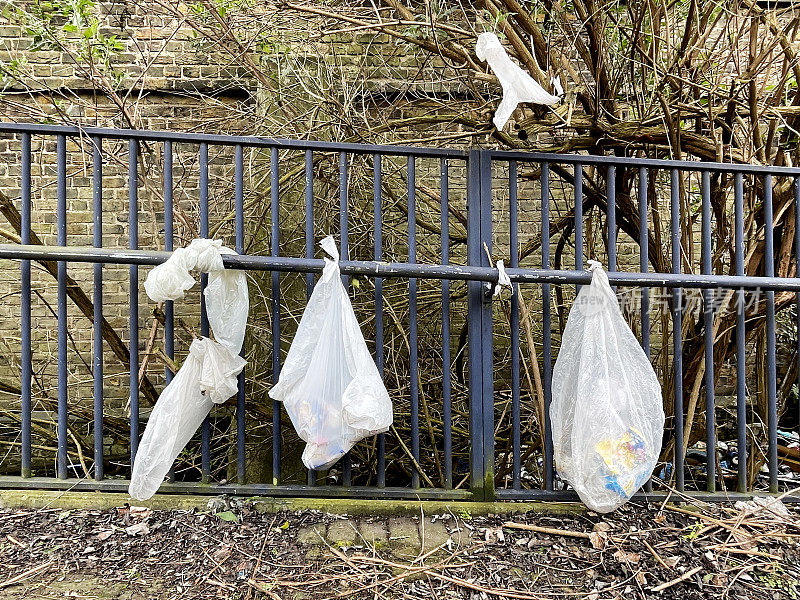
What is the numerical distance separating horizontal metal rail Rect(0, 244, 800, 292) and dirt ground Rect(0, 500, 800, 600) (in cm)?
100

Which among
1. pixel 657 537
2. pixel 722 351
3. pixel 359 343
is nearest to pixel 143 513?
pixel 359 343

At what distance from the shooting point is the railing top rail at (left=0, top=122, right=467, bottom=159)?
2.13 meters

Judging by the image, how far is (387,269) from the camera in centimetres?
213

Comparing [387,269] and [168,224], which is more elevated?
[168,224]

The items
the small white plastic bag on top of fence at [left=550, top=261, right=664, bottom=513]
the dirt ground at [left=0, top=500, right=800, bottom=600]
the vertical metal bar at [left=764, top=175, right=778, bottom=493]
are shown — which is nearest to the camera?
the dirt ground at [left=0, top=500, right=800, bottom=600]

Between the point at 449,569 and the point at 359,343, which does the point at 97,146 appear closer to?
the point at 359,343

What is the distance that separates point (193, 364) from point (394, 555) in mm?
1093

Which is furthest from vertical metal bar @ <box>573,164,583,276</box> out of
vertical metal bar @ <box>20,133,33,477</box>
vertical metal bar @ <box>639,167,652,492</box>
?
vertical metal bar @ <box>20,133,33,477</box>

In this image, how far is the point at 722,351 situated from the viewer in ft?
8.73

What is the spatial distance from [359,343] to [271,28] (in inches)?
75.4

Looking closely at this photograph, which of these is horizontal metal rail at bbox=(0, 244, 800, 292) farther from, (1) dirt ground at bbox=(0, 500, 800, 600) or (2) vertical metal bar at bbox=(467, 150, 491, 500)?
(1) dirt ground at bbox=(0, 500, 800, 600)

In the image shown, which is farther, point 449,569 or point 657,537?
point 657,537

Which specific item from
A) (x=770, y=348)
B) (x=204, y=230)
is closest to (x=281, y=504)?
(x=204, y=230)

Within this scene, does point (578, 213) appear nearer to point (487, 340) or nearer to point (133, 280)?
point (487, 340)
